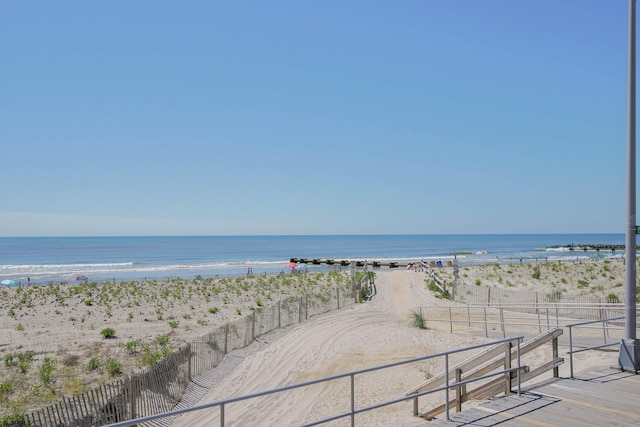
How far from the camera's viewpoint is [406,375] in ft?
51.3

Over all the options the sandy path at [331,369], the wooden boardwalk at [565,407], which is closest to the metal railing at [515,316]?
the sandy path at [331,369]

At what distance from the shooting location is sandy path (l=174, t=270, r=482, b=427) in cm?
1266

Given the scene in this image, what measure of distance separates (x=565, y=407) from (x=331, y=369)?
9.34m

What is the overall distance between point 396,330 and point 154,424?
11.7 m

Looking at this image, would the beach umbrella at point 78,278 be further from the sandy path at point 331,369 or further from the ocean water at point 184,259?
the sandy path at point 331,369

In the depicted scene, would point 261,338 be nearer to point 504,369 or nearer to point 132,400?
point 132,400

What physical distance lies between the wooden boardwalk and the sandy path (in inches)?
118

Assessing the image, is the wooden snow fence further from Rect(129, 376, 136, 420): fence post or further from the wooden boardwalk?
Rect(129, 376, 136, 420): fence post

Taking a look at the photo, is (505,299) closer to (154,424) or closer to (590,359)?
(590,359)

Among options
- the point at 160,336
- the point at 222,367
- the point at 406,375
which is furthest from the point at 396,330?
the point at 160,336

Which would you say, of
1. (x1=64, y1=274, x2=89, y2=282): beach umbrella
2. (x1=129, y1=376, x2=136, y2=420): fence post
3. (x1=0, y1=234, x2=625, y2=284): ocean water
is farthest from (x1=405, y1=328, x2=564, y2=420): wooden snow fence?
(x1=0, y1=234, x2=625, y2=284): ocean water

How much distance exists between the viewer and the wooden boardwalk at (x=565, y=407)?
295 inches

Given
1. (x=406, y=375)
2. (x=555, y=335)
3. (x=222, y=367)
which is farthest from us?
(x=222, y=367)

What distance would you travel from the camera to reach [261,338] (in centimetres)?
2109
